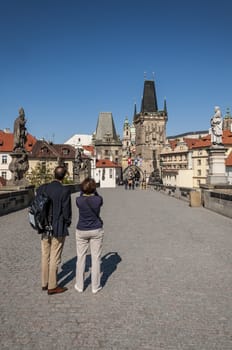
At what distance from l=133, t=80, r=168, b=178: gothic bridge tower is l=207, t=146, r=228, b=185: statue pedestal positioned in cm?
8360

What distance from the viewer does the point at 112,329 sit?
3418 mm

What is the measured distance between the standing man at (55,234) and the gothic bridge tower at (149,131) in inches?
3784

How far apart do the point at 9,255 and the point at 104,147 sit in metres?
96.7

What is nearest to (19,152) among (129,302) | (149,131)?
(129,302)

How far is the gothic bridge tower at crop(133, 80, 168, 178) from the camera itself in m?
103

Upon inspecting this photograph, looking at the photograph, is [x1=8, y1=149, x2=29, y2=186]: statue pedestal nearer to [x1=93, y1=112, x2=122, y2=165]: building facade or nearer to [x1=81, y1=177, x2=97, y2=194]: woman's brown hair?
[x1=81, y1=177, x2=97, y2=194]: woman's brown hair

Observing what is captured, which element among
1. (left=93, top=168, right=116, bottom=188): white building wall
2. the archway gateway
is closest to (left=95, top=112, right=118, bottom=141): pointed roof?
the archway gateway

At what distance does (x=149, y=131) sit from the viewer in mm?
106000

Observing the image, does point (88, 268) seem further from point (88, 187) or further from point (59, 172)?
point (59, 172)

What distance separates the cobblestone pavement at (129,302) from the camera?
322cm

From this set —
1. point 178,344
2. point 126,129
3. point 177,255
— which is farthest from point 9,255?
point 126,129

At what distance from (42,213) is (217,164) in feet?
44.0

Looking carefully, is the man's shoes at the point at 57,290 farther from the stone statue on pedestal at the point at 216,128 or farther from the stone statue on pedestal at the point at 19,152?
the stone statue on pedestal at the point at 216,128

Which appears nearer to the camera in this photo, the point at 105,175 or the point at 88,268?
the point at 88,268
